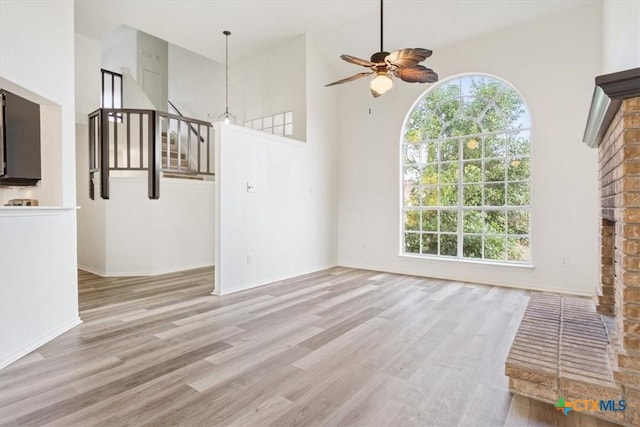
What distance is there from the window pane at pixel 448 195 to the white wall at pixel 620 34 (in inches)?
95.2

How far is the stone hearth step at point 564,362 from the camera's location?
6.45ft

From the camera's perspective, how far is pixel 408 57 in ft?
9.92

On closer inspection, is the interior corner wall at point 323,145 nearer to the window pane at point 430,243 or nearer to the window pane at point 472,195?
the window pane at point 430,243

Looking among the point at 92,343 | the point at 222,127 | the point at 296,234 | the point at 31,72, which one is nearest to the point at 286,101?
the point at 222,127

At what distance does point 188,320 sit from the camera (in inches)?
142

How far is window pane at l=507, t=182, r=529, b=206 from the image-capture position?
5.08 m

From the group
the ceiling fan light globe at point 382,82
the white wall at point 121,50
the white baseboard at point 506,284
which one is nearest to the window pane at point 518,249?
the white baseboard at point 506,284

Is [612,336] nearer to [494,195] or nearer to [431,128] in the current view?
[494,195]

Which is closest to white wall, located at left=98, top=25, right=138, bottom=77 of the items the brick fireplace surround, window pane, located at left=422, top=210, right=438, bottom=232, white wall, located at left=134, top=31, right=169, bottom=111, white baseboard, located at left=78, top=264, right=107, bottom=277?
white wall, located at left=134, top=31, right=169, bottom=111

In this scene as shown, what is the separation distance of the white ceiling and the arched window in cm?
86

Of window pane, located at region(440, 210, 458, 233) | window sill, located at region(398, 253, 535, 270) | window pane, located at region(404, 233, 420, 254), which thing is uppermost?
window pane, located at region(440, 210, 458, 233)

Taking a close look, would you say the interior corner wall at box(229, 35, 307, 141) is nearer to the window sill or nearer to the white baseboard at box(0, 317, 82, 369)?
the window sill

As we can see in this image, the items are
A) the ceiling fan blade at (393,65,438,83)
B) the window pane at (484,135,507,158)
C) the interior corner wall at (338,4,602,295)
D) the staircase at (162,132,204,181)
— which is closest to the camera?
the ceiling fan blade at (393,65,438,83)

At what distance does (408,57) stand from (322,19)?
3220mm
